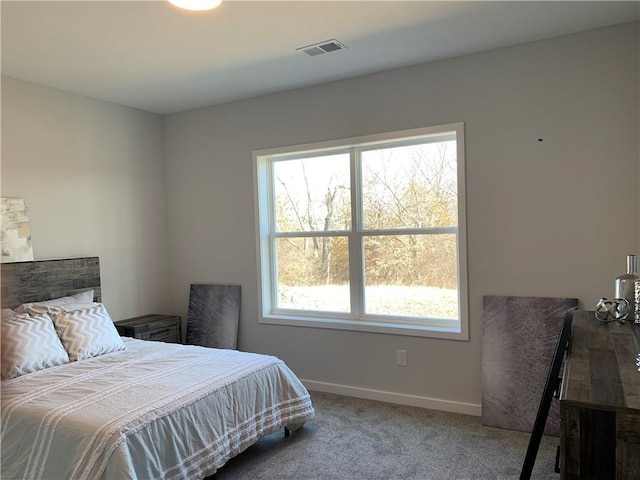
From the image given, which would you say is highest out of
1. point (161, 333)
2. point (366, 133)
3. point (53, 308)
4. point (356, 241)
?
point (366, 133)

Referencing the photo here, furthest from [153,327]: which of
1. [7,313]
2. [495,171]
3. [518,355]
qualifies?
[7,313]

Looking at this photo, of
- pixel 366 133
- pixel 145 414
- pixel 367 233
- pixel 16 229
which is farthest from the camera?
pixel 367 233

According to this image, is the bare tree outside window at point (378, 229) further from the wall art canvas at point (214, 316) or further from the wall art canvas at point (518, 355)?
the wall art canvas at point (214, 316)

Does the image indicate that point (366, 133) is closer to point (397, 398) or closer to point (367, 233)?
point (367, 233)

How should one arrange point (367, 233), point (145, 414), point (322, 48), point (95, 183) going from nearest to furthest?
point (145, 414)
point (322, 48)
point (367, 233)
point (95, 183)

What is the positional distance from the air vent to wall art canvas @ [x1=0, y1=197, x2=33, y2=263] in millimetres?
2325

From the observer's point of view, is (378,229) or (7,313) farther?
(378,229)

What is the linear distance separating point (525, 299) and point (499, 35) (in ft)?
5.69

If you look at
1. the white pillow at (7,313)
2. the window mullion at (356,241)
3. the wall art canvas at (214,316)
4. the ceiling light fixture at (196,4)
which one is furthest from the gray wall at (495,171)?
the white pillow at (7,313)

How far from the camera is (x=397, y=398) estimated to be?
3.53m

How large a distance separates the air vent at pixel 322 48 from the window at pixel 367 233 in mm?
782

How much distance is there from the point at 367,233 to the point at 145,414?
7.16 feet

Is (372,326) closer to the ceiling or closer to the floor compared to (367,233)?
closer to the floor

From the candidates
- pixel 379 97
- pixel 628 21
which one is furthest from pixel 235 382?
→ pixel 628 21
